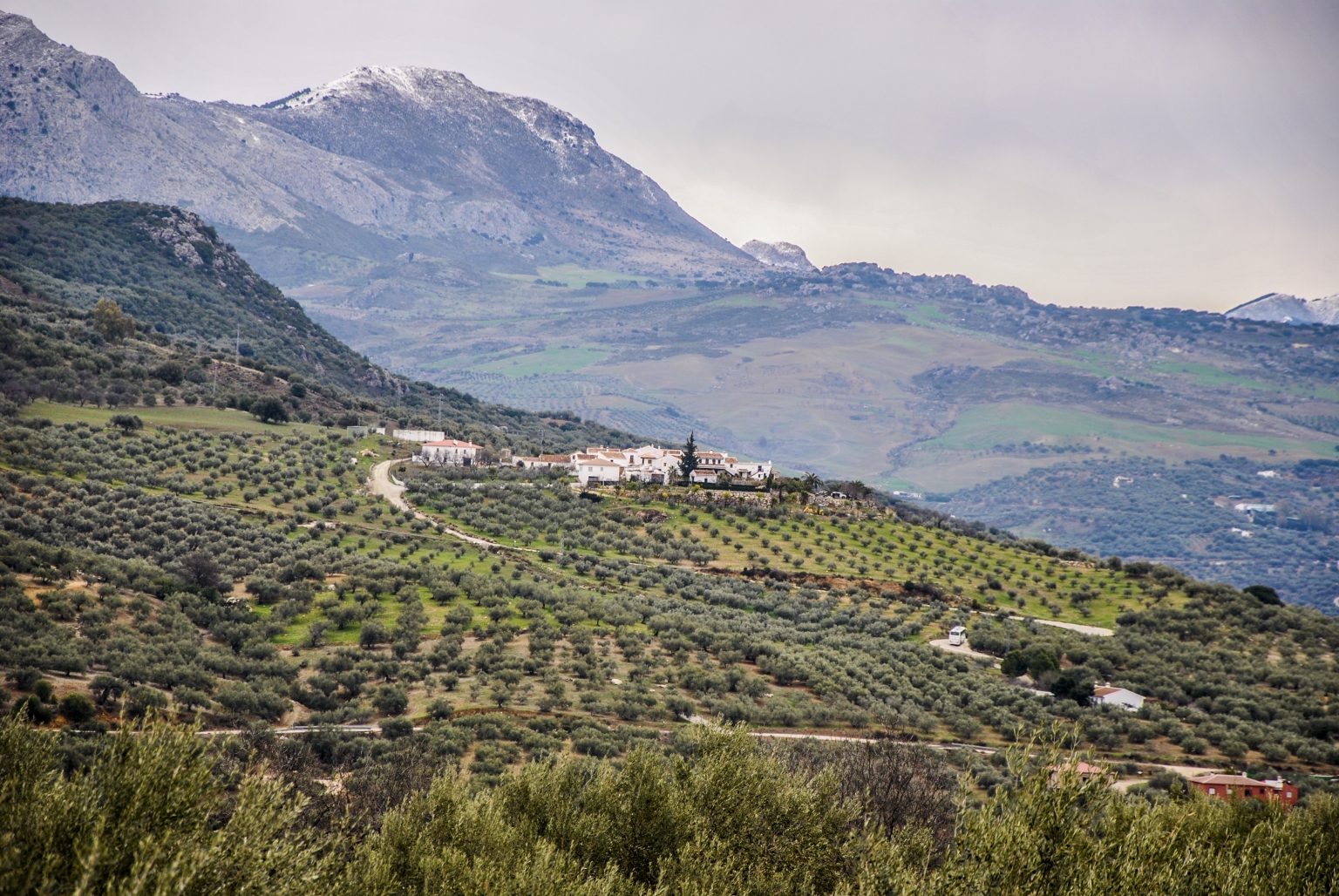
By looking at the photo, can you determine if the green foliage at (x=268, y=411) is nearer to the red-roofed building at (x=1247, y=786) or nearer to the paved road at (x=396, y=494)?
the paved road at (x=396, y=494)

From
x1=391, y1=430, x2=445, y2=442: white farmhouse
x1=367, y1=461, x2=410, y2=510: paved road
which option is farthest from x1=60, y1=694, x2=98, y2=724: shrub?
x1=391, y1=430, x2=445, y2=442: white farmhouse

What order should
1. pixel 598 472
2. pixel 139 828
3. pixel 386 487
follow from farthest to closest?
1. pixel 598 472
2. pixel 386 487
3. pixel 139 828

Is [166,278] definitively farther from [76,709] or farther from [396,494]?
[76,709]

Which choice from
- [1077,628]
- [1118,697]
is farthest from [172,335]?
[1118,697]

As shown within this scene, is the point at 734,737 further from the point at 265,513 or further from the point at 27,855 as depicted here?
the point at 265,513

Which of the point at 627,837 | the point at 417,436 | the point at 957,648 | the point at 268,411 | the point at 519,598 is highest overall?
the point at 268,411

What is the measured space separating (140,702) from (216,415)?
184 ft

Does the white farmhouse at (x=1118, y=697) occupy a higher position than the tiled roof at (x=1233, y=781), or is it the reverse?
the tiled roof at (x=1233, y=781)

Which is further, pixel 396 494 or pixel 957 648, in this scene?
pixel 396 494

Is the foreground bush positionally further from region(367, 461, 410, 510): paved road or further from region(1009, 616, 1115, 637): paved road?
region(367, 461, 410, 510): paved road

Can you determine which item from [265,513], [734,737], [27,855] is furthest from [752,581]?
[27,855]

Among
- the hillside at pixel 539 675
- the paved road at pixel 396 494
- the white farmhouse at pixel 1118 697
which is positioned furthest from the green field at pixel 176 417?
the white farmhouse at pixel 1118 697

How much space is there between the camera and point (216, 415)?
75375mm

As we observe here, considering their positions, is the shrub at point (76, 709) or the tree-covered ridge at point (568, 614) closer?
the shrub at point (76, 709)
